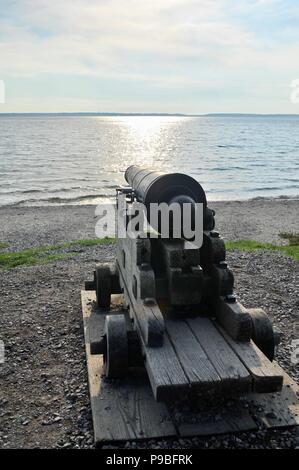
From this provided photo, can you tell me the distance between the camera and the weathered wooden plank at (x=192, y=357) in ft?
13.4

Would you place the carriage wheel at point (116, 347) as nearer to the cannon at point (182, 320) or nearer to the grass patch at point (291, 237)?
the cannon at point (182, 320)

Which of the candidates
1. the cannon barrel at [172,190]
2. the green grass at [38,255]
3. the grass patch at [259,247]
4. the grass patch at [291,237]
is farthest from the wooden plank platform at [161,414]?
the grass patch at [291,237]

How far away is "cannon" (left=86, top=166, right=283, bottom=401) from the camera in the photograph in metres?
4.16

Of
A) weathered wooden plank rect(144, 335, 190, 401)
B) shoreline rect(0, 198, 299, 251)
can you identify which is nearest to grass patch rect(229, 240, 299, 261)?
shoreline rect(0, 198, 299, 251)

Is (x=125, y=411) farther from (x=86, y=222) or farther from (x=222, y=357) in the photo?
(x=86, y=222)

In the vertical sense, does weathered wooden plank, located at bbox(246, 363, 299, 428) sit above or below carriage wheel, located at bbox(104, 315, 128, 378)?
below

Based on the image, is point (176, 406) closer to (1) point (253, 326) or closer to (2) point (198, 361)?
(2) point (198, 361)

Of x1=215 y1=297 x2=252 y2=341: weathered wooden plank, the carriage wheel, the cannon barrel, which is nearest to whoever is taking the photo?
x1=215 y1=297 x2=252 y2=341: weathered wooden plank

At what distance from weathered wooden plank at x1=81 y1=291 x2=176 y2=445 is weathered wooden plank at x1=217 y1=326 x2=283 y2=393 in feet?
2.58

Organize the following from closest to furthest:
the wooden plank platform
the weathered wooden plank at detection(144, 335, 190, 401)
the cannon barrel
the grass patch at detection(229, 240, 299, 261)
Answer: the weathered wooden plank at detection(144, 335, 190, 401), the wooden plank platform, the cannon barrel, the grass patch at detection(229, 240, 299, 261)

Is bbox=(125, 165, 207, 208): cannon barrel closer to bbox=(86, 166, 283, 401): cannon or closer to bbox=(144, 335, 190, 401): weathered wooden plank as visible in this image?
bbox=(86, 166, 283, 401): cannon

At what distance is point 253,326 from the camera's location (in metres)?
5.16

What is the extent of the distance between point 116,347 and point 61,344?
68.1 inches

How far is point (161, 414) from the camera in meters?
4.50
